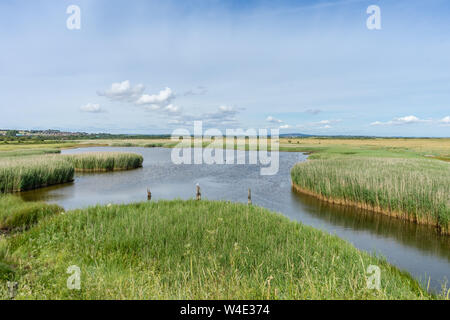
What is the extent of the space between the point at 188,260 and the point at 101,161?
32750mm

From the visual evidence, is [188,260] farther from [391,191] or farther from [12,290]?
[391,191]

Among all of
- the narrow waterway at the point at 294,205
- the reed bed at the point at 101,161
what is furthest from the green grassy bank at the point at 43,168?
the narrow waterway at the point at 294,205

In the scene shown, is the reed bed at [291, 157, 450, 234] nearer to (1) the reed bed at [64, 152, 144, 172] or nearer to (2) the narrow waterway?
(2) the narrow waterway

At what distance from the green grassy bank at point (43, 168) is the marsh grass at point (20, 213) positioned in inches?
353

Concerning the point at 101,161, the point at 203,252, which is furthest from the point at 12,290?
the point at 101,161

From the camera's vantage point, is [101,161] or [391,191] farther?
[101,161]

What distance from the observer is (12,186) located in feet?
68.6

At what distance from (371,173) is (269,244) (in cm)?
1427

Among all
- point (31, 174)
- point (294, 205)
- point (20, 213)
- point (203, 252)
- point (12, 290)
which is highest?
point (12, 290)

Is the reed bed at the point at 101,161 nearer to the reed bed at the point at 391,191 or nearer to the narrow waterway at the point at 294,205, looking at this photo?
the narrow waterway at the point at 294,205

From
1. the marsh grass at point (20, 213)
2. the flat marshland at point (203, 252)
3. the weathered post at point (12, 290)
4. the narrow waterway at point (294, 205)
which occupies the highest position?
the weathered post at point (12, 290)

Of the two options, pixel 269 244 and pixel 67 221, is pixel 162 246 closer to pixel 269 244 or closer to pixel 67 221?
pixel 269 244

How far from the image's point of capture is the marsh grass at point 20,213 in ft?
38.3

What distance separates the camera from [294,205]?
17844 millimetres
